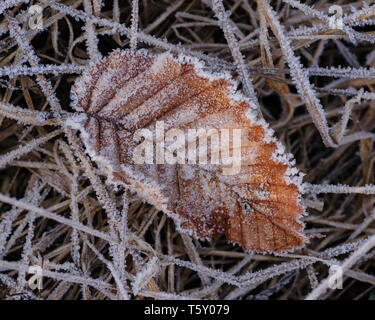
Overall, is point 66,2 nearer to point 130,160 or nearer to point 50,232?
point 130,160

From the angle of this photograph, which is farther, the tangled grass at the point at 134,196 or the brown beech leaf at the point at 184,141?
the tangled grass at the point at 134,196

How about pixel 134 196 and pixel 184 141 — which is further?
pixel 134 196

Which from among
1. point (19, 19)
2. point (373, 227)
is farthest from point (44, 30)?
point (373, 227)

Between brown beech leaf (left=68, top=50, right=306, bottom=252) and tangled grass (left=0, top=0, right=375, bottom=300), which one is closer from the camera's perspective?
brown beech leaf (left=68, top=50, right=306, bottom=252)
